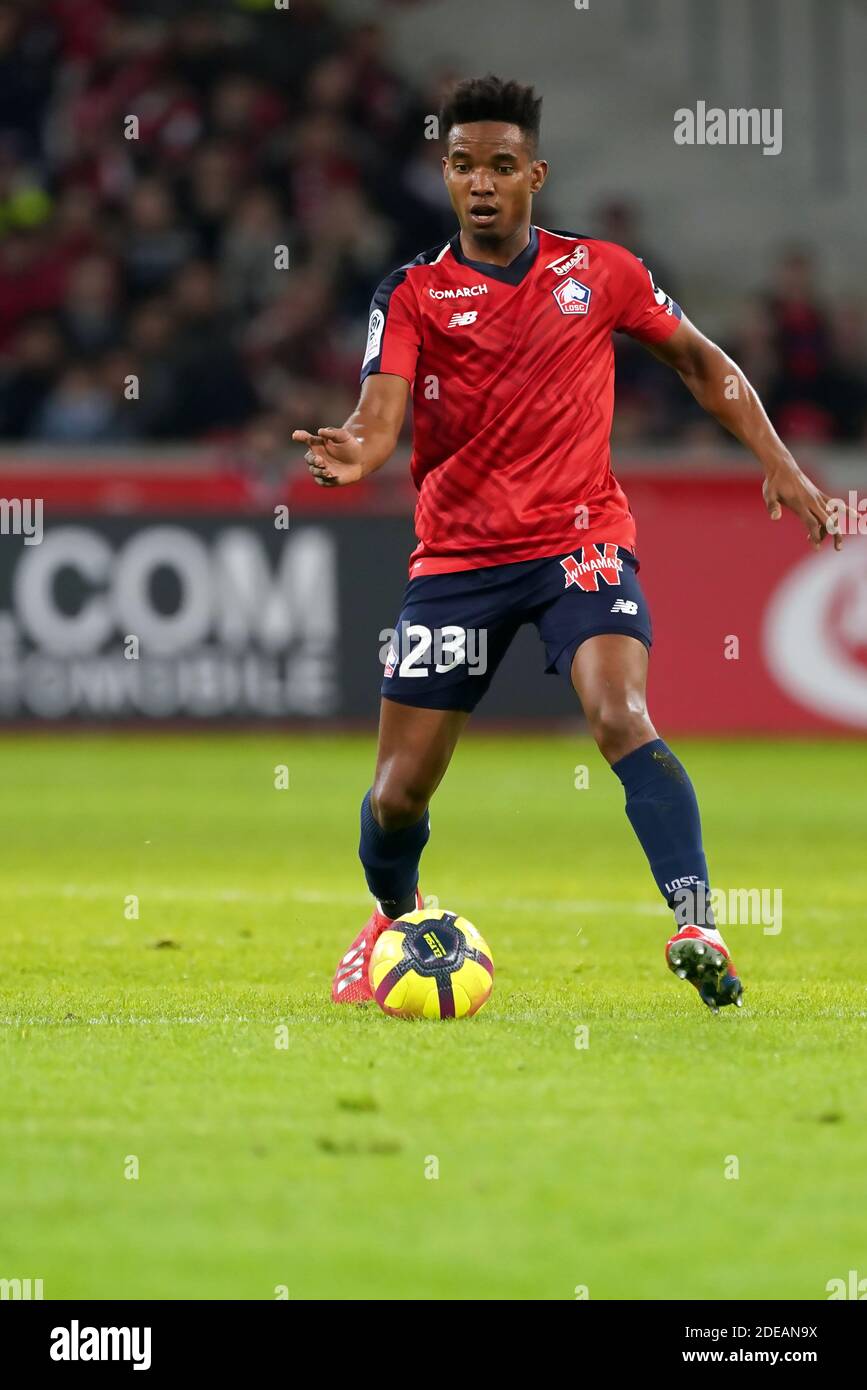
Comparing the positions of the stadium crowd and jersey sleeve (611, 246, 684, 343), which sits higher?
the stadium crowd

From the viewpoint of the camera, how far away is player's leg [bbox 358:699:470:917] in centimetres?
647

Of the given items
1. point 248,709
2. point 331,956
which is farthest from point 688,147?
point 331,956

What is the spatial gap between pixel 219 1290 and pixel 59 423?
15395mm

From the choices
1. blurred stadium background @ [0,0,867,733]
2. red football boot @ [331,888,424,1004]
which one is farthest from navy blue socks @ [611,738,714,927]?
blurred stadium background @ [0,0,867,733]

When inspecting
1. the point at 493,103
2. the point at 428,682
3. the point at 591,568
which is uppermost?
the point at 493,103

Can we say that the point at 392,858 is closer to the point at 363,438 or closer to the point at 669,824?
the point at 669,824

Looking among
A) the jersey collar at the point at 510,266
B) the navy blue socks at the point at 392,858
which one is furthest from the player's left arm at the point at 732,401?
the navy blue socks at the point at 392,858

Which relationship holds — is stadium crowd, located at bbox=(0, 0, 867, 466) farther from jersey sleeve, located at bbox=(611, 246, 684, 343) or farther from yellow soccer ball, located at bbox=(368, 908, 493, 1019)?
yellow soccer ball, located at bbox=(368, 908, 493, 1019)

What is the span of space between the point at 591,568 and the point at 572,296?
804 millimetres

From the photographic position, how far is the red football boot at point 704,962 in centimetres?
583

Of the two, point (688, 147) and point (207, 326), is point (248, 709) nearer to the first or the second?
point (207, 326)

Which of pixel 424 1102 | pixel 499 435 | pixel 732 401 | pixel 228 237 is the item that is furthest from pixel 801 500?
pixel 228 237

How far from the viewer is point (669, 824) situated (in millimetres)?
6066
